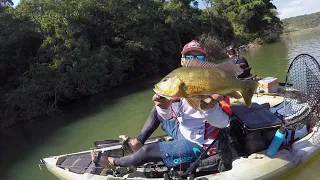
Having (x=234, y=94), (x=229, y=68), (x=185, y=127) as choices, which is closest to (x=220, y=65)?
(x=229, y=68)

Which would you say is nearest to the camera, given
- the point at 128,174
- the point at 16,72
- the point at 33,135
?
the point at 128,174

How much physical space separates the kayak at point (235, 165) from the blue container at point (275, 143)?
0.19 feet

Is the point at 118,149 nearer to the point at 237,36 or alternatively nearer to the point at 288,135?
the point at 288,135

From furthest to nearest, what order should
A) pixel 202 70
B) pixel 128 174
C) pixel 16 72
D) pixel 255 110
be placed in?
pixel 16 72
pixel 128 174
pixel 255 110
pixel 202 70

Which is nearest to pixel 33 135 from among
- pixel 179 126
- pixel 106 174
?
pixel 106 174

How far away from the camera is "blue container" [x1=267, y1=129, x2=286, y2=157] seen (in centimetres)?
361

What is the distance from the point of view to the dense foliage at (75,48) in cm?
1395

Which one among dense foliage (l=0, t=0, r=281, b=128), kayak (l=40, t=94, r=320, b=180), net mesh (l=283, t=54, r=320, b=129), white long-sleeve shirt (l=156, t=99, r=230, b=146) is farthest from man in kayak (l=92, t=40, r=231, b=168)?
dense foliage (l=0, t=0, r=281, b=128)

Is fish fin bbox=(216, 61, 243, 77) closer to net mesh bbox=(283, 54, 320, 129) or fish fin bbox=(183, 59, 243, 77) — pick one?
fish fin bbox=(183, 59, 243, 77)

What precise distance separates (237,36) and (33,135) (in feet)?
90.0

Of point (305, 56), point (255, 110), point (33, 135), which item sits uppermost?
point (305, 56)

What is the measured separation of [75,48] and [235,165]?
13515 millimetres

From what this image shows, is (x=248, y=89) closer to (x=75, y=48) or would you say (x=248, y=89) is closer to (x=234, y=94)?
(x=234, y=94)

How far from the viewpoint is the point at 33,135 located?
10641 millimetres
